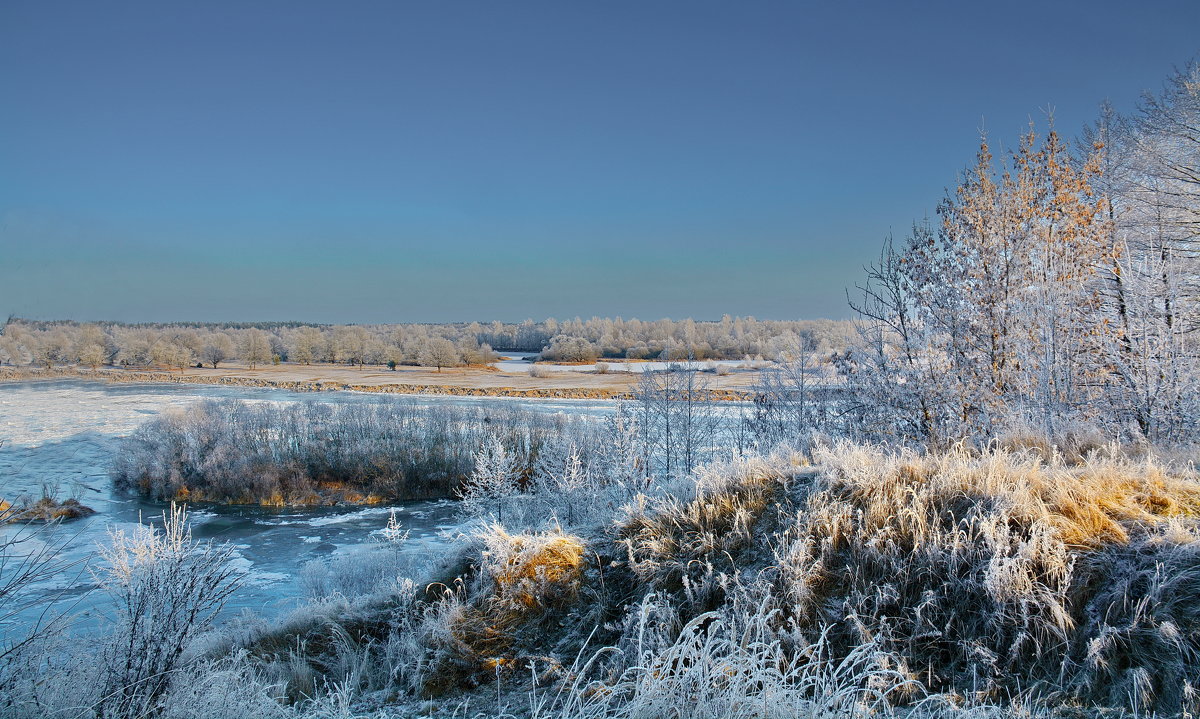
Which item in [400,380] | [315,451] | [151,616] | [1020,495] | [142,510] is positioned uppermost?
[1020,495]

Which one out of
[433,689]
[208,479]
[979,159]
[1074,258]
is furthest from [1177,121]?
[208,479]

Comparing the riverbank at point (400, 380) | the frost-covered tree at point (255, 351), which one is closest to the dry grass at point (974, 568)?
the riverbank at point (400, 380)

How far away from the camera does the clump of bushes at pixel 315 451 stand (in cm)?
3481

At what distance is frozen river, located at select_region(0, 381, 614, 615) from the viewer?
21.8 meters

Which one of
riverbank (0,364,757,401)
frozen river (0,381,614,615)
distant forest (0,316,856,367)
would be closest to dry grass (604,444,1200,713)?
frozen river (0,381,614,615)

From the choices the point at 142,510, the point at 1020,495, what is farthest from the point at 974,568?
the point at 142,510

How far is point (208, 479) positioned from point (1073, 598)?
4036 centimetres

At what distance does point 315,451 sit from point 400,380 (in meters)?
40.4

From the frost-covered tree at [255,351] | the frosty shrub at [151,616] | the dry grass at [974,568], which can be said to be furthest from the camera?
the frost-covered tree at [255,351]

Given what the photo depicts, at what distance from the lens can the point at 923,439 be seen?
399 inches

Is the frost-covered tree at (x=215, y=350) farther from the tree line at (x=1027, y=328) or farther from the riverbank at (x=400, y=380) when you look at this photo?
the tree line at (x=1027, y=328)

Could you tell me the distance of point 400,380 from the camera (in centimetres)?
7838

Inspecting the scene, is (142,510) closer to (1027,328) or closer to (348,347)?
(1027,328)

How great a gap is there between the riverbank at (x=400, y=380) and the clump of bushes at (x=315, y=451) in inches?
788
